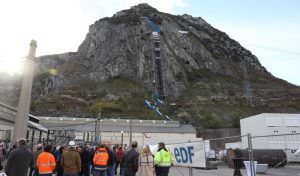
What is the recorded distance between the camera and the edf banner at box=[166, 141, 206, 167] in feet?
33.7

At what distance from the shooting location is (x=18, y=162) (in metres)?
7.70

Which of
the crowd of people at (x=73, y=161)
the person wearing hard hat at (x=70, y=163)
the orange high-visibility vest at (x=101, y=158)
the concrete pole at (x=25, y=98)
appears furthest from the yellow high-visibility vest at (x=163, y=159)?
the concrete pole at (x=25, y=98)

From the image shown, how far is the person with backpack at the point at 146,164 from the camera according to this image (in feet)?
33.6

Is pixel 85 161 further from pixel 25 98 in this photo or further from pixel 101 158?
pixel 25 98

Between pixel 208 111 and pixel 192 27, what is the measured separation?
66.0 meters

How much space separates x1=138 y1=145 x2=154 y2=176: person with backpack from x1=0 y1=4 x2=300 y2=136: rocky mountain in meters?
67.7

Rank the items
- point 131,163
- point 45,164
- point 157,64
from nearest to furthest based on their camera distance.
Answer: point 45,164 → point 131,163 → point 157,64

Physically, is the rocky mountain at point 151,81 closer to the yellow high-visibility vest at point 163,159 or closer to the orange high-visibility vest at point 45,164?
the yellow high-visibility vest at point 163,159

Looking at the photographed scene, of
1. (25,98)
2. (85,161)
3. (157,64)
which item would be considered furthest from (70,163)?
(157,64)

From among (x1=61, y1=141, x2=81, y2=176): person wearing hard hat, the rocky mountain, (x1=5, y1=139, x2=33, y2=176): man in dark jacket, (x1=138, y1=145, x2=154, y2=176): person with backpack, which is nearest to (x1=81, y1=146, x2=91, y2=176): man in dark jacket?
(x1=138, y1=145, x2=154, y2=176): person with backpack

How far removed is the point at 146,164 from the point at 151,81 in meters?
89.6

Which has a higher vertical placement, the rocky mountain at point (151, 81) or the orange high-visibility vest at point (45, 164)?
the rocky mountain at point (151, 81)

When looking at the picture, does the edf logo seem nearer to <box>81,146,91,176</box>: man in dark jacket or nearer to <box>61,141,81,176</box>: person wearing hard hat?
<box>81,146,91,176</box>: man in dark jacket

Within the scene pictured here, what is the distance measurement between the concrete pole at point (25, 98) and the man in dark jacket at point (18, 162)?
8.24 meters
